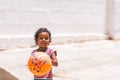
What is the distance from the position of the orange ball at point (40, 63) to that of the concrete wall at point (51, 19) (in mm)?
4010

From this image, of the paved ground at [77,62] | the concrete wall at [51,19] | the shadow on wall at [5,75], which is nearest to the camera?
the shadow on wall at [5,75]

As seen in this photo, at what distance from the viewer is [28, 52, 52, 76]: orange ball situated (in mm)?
3682

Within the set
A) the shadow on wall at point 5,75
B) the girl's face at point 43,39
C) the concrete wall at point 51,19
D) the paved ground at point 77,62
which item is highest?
the girl's face at point 43,39

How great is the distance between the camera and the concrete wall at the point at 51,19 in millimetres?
7825

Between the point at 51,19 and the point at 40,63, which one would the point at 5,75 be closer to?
the point at 40,63

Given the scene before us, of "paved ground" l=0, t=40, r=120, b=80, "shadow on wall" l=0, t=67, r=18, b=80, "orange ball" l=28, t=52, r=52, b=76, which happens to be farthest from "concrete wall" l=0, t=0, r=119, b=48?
"orange ball" l=28, t=52, r=52, b=76

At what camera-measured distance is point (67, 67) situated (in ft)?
23.0

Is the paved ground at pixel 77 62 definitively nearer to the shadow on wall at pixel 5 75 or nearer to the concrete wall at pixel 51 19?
the shadow on wall at pixel 5 75

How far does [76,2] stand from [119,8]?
2388 millimetres

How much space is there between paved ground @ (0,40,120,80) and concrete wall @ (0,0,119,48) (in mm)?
342

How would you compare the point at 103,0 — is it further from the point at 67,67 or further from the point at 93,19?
the point at 67,67

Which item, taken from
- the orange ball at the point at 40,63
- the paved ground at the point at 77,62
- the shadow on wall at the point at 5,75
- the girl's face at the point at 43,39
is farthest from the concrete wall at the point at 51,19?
the orange ball at the point at 40,63

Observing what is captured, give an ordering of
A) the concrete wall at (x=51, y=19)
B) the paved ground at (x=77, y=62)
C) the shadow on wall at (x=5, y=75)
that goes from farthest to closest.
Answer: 1. the concrete wall at (x=51, y=19)
2. the paved ground at (x=77, y=62)
3. the shadow on wall at (x=5, y=75)

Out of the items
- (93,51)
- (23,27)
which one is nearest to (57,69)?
(23,27)
